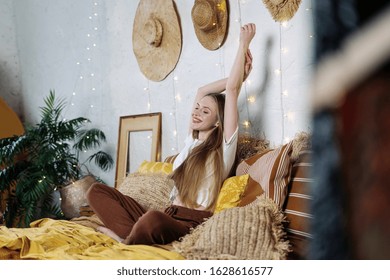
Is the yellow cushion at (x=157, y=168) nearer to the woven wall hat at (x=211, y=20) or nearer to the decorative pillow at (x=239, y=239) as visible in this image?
the woven wall hat at (x=211, y=20)

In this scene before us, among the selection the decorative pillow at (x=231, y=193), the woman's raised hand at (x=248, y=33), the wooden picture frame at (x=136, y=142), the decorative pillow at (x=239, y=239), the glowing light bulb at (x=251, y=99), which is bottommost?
the decorative pillow at (x=239, y=239)

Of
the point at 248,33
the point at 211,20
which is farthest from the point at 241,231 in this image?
the point at 211,20

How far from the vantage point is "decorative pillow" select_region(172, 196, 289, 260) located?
131 cm

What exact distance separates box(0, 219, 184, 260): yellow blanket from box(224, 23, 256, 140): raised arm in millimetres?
605

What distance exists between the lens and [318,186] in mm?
140

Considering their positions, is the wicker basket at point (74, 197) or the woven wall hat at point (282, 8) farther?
the wicker basket at point (74, 197)

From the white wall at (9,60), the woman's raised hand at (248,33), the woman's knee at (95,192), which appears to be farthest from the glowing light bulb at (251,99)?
the white wall at (9,60)

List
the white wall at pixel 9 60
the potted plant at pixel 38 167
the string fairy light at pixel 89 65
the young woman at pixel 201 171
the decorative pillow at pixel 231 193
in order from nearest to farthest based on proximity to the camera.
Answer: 1. the decorative pillow at pixel 231 193
2. the young woman at pixel 201 171
3. the potted plant at pixel 38 167
4. the string fairy light at pixel 89 65
5. the white wall at pixel 9 60

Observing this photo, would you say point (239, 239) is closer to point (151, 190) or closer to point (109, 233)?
point (109, 233)

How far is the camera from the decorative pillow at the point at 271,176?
154 cm

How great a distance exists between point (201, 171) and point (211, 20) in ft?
2.58

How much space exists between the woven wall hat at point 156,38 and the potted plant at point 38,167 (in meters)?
0.64

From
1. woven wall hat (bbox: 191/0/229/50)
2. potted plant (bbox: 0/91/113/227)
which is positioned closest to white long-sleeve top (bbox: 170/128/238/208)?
woven wall hat (bbox: 191/0/229/50)

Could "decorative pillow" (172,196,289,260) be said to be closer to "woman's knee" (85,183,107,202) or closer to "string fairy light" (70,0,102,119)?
"woman's knee" (85,183,107,202)
